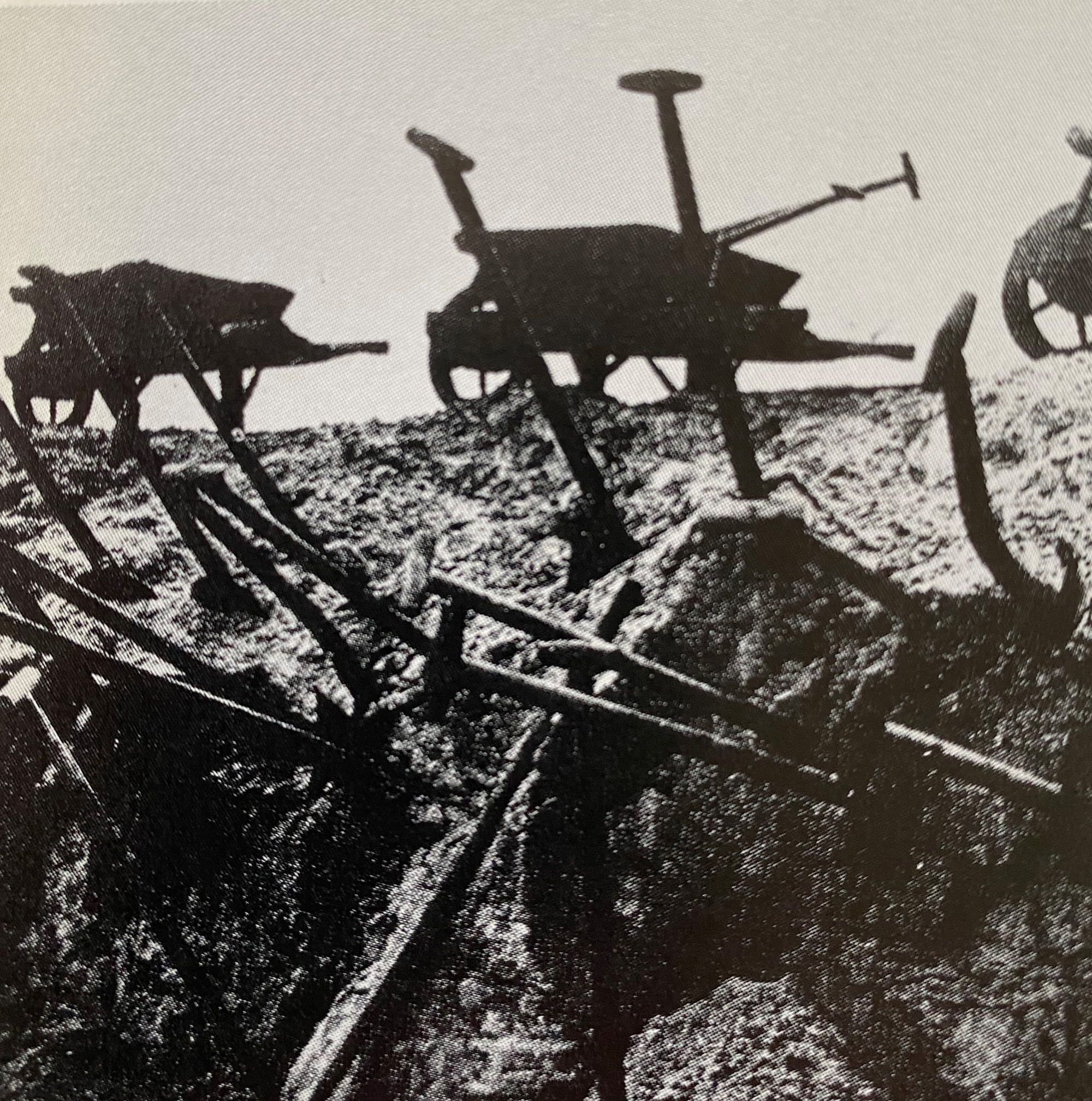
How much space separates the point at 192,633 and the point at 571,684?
45 centimetres

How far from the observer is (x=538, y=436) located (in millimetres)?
896

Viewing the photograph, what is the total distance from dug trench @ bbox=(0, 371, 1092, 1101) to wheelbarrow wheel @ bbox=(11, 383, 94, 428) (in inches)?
5.5

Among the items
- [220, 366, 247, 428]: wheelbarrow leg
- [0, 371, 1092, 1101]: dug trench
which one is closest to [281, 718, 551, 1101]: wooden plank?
[0, 371, 1092, 1101]: dug trench

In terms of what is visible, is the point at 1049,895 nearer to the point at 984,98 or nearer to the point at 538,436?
the point at 538,436

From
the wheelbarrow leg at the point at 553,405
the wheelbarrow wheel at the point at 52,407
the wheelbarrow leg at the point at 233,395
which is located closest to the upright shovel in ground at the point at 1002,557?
the wheelbarrow leg at the point at 553,405

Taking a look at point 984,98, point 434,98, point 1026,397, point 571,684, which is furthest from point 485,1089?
point 984,98

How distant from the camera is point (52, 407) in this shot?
36.0 inches

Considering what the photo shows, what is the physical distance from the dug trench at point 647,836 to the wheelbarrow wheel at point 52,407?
139mm

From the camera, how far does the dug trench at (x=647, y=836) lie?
0.82 m

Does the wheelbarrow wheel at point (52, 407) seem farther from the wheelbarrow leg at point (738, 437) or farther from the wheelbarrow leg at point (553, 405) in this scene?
the wheelbarrow leg at point (738, 437)

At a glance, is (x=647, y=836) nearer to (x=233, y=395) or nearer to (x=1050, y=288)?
(x=233, y=395)

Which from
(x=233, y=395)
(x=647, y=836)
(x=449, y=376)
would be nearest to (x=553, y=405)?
(x=449, y=376)

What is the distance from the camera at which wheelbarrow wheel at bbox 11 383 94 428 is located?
0.91m

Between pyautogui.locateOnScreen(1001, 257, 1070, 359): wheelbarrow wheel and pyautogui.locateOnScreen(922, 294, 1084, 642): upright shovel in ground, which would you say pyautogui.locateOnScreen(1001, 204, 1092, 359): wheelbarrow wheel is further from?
pyautogui.locateOnScreen(922, 294, 1084, 642): upright shovel in ground
